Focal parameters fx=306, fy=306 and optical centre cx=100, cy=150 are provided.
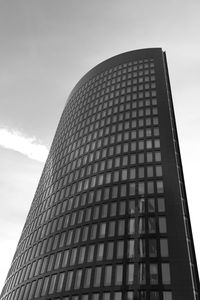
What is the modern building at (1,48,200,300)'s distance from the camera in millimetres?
47188

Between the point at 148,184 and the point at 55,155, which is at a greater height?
the point at 55,155

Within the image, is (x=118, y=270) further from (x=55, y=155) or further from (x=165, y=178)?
(x=55, y=155)

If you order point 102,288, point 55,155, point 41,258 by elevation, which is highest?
point 55,155

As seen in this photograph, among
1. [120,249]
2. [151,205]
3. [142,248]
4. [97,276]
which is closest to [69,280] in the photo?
[97,276]

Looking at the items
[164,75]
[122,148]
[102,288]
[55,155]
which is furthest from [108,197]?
[164,75]

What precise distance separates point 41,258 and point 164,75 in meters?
54.2

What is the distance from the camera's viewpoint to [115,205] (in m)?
58.2

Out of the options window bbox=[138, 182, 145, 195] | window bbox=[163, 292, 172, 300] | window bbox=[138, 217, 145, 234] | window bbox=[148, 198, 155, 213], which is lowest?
window bbox=[163, 292, 172, 300]

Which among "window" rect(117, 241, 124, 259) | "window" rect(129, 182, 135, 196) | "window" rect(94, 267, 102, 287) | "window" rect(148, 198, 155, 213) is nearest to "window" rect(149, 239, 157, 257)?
"window" rect(117, 241, 124, 259)

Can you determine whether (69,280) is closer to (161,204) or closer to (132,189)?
(132,189)

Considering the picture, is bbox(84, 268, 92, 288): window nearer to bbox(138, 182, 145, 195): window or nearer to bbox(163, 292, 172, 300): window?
bbox(163, 292, 172, 300): window

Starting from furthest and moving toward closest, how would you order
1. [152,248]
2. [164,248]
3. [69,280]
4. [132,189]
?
[132,189], [69,280], [152,248], [164,248]

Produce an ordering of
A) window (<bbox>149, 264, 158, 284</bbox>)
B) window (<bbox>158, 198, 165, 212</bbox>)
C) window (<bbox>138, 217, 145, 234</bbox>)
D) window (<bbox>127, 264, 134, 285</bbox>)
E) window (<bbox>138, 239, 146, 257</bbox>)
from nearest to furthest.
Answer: window (<bbox>149, 264, 158, 284</bbox>), window (<bbox>127, 264, 134, 285</bbox>), window (<bbox>138, 239, 146, 257</bbox>), window (<bbox>138, 217, 145, 234</bbox>), window (<bbox>158, 198, 165, 212</bbox>)

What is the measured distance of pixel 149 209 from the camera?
177ft
